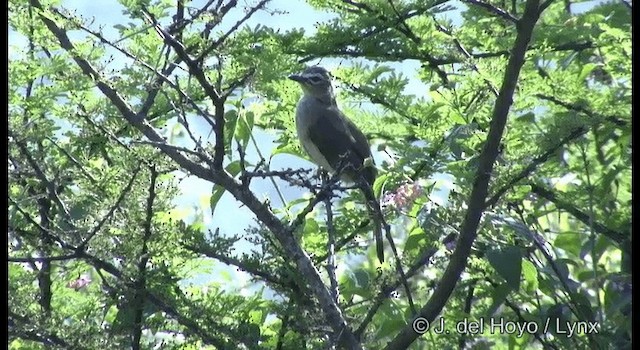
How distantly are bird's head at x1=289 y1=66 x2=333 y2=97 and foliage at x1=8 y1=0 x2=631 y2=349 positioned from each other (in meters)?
0.36

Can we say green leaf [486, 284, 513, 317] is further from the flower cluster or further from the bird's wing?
the bird's wing

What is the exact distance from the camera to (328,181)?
344cm

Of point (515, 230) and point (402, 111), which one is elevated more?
point (402, 111)

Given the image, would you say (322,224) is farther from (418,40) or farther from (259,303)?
(418,40)

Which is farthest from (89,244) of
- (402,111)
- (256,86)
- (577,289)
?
(577,289)

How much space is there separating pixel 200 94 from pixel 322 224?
59 cm

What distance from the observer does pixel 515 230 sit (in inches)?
118

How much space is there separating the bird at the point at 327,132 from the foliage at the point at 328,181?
0.93ft

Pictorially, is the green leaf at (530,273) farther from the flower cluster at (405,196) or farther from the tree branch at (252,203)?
the tree branch at (252,203)

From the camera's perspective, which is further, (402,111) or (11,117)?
(402,111)

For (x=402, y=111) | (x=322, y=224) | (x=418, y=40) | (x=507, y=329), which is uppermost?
(x=418, y=40)

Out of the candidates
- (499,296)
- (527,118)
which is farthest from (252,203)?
(527,118)

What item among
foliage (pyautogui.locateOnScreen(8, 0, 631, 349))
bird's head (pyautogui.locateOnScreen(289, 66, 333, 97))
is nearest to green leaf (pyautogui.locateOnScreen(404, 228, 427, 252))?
foliage (pyautogui.locateOnScreen(8, 0, 631, 349))

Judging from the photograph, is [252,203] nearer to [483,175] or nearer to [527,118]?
[483,175]
